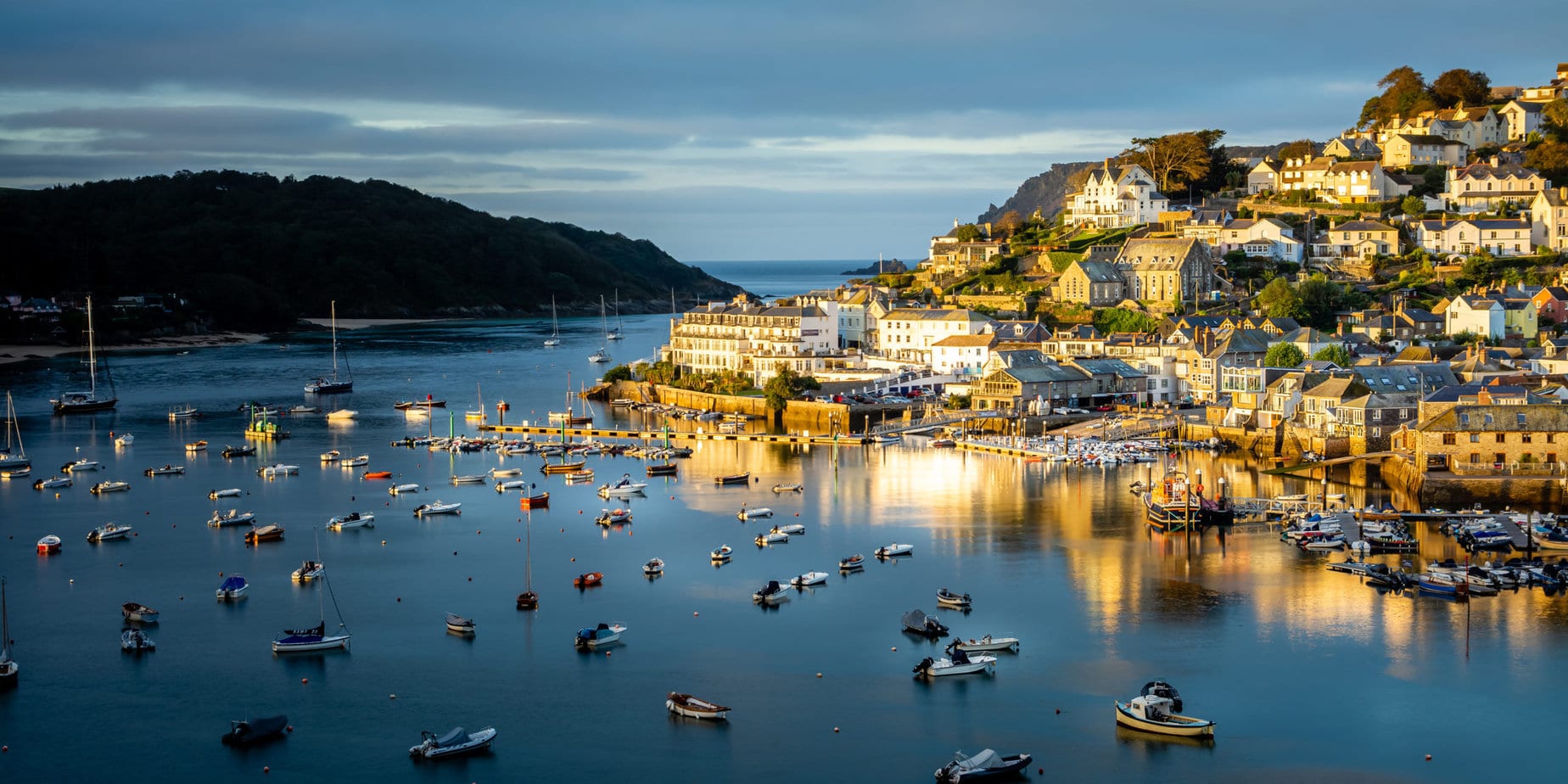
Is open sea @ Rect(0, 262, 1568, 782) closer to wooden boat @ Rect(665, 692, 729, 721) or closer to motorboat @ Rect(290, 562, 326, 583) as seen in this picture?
wooden boat @ Rect(665, 692, 729, 721)

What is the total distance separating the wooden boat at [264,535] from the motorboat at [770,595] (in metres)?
9.87

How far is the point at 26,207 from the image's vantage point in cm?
11694

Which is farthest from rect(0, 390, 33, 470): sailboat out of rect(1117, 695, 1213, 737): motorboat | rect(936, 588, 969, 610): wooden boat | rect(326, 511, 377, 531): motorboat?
rect(1117, 695, 1213, 737): motorboat

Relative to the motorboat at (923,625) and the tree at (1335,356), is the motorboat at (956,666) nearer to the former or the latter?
the motorboat at (923,625)

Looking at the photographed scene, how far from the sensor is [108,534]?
29.1m

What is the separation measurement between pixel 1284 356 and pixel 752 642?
2310 cm

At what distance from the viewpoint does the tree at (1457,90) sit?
59.7 m

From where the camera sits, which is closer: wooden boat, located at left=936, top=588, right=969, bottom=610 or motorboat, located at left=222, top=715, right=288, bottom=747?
motorboat, located at left=222, top=715, right=288, bottom=747

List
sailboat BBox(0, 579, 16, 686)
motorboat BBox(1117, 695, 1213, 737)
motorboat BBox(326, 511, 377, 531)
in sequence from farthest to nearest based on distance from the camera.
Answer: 1. motorboat BBox(326, 511, 377, 531)
2. sailboat BBox(0, 579, 16, 686)
3. motorboat BBox(1117, 695, 1213, 737)

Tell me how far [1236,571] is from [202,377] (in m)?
50.5

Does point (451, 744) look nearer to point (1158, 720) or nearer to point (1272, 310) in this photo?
point (1158, 720)

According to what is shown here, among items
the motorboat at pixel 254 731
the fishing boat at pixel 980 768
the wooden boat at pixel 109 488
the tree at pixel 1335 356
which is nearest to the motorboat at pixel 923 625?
the fishing boat at pixel 980 768

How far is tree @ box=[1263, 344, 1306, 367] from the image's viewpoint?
131ft

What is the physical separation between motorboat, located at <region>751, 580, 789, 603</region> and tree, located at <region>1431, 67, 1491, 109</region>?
45.1 m
